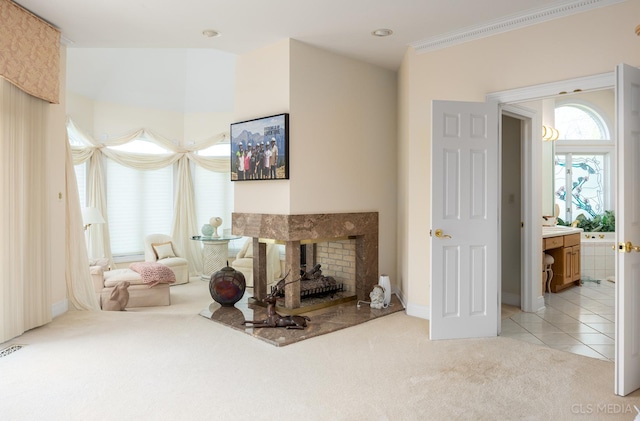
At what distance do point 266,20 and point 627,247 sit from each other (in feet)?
10.9

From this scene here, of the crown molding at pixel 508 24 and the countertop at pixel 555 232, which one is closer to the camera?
the crown molding at pixel 508 24

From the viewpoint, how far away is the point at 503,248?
5344 millimetres

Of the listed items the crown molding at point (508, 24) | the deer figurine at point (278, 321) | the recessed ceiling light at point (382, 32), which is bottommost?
the deer figurine at point (278, 321)

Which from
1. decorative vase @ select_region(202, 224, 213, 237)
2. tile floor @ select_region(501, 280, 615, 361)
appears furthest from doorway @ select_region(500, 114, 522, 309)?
decorative vase @ select_region(202, 224, 213, 237)

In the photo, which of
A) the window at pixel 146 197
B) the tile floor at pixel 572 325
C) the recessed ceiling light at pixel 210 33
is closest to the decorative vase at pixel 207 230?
the window at pixel 146 197

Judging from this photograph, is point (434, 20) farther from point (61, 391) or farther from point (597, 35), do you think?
point (61, 391)

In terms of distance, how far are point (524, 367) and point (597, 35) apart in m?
2.61

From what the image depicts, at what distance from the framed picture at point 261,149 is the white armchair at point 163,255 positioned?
2470 millimetres

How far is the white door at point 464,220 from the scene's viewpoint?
3.91 meters

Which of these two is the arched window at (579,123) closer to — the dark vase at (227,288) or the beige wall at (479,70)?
the beige wall at (479,70)

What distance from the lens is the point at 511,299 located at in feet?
17.1

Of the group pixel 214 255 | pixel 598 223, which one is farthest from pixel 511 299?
pixel 214 255

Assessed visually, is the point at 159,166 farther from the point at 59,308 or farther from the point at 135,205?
the point at 59,308

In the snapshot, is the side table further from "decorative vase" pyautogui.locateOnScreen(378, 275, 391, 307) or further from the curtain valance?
"decorative vase" pyautogui.locateOnScreen(378, 275, 391, 307)
